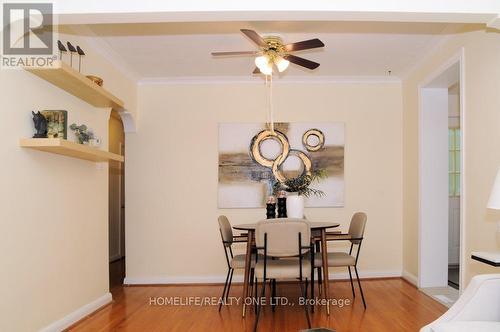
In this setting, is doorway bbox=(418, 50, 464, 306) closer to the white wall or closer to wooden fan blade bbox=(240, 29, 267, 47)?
the white wall

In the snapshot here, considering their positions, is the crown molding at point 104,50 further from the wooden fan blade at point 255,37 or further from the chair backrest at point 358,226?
the chair backrest at point 358,226

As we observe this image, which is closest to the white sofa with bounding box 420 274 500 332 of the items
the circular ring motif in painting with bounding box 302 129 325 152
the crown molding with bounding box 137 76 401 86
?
the circular ring motif in painting with bounding box 302 129 325 152

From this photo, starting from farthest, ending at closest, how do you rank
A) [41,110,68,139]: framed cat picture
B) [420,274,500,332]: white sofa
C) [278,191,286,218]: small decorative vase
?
[278,191,286,218]: small decorative vase < [41,110,68,139]: framed cat picture < [420,274,500,332]: white sofa

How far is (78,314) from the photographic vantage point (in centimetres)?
359

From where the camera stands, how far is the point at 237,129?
204 inches

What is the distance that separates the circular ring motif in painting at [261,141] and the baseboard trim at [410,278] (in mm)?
2112

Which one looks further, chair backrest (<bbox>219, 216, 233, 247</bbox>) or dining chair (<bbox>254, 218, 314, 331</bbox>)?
chair backrest (<bbox>219, 216, 233, 247</bbox>)

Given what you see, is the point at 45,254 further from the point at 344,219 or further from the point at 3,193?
the point at 344,219

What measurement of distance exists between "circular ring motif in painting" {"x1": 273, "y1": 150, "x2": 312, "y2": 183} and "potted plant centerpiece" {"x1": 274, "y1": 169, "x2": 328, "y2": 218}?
52 mm

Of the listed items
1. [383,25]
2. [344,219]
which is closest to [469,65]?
[383,25]

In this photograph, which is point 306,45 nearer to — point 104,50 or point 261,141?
point 261,141

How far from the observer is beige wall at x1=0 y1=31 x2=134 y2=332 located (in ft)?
8.70

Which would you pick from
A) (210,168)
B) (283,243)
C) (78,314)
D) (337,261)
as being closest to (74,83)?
(78,314)

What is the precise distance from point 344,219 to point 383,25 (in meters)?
2.52
